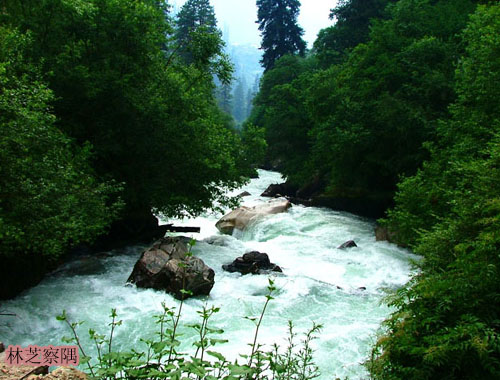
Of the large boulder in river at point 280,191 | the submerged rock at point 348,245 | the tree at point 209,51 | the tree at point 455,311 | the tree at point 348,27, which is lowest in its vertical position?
the submerged rock at point 348,245

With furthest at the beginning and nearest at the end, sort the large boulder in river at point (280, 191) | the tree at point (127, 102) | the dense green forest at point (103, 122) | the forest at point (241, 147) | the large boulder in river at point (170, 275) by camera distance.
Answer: the large boulder in river at point (280, 191) < the tree at point (127, 102) < the large boulder in river at point (170, 275) < the dense green forest at point (103, 122) < the forest at point (241, 147)

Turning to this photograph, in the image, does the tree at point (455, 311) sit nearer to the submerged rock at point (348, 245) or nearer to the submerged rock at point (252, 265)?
the submerged rock at point (252, 265)

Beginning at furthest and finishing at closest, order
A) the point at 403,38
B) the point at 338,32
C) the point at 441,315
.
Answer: the point at 338,32
the point at 403,38
the point at 441,315

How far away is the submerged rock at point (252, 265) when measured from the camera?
10469 mm

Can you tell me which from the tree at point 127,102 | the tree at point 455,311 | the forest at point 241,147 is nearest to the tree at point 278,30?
the forest at point 241,147

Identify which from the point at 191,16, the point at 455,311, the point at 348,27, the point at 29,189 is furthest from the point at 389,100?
the point at 191,16

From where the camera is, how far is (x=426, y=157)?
15.0m

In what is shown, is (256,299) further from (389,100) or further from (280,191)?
(280,191)

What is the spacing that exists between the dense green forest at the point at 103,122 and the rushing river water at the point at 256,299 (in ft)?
3.34

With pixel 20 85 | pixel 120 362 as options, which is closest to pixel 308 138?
pixel 20 85

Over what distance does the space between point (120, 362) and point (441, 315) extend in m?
2.99

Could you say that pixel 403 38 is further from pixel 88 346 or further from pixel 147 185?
pixel 88 346

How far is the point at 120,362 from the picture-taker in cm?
260

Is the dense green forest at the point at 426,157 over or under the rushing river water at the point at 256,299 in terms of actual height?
over
